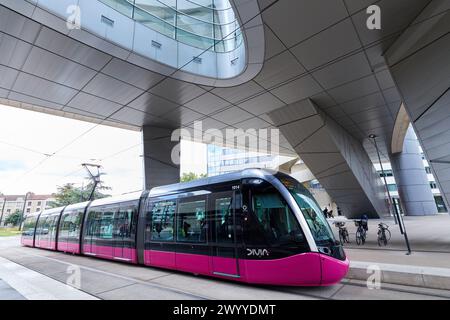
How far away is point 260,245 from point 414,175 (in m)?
28.4

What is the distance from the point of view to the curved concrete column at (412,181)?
86.9ft

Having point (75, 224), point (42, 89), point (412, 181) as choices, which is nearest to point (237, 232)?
point (42, 89)

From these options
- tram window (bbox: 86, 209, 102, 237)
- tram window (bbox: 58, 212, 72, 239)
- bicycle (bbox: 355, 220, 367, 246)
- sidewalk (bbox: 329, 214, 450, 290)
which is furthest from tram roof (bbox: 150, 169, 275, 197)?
tram window (bbox: 58, 212, 72, 239)

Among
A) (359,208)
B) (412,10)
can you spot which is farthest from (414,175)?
(412,10)

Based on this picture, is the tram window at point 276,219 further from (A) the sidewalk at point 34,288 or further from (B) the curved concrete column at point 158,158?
(B) the curved concrete column at point 158,158

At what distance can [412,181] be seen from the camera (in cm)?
2658

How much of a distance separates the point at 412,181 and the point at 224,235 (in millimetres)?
28347

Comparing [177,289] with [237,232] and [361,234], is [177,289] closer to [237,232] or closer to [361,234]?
[237,232]

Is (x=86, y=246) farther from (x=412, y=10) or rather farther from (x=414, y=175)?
(x=414, y=175)

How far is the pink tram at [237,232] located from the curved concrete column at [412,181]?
1040 inches

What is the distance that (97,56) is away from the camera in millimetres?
8336

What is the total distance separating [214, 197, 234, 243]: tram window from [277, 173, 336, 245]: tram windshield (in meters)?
1.39

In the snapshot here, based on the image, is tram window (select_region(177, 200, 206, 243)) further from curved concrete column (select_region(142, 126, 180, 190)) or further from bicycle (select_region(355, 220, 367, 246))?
curved concrete column (select_region(142, 126, 180, 190))
